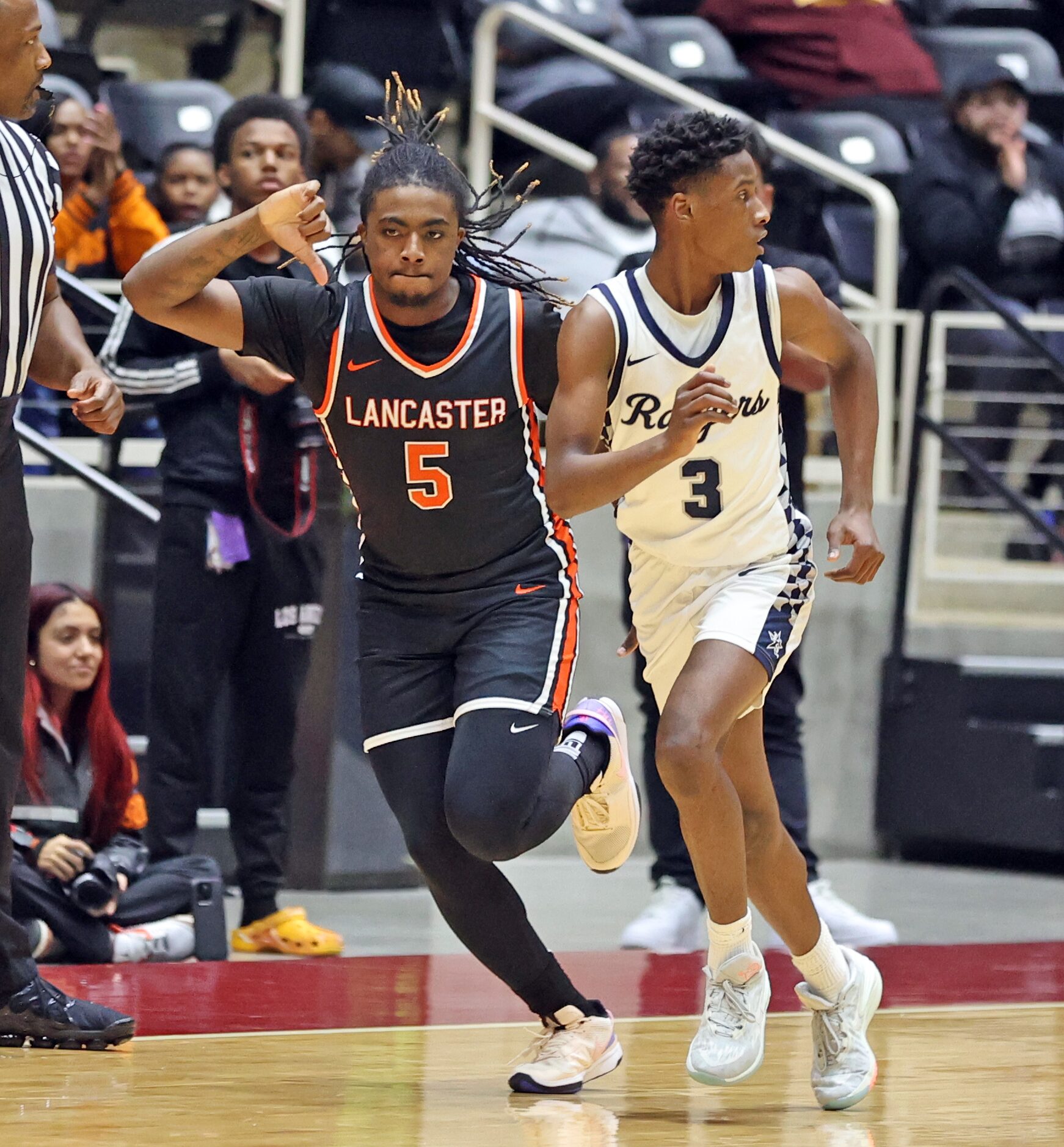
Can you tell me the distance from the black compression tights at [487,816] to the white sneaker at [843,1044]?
0.39 meters

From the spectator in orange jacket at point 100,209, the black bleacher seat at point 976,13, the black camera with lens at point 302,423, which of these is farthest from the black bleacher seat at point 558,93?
the black camera with lens at point 302,423

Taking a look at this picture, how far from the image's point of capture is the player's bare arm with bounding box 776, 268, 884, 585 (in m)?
3.77

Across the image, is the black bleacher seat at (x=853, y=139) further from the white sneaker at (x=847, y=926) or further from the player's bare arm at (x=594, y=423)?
the player's bare arm at (x=594, y=423)

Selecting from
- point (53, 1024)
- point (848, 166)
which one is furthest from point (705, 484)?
point (848, 166)

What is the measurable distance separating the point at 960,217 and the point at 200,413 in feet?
14.8

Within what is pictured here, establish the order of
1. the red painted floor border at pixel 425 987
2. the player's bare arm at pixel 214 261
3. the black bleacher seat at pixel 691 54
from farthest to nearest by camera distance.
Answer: the black bleacher seat at pixel 691 54
the red painted floor border at pixel 425 987
the player's bare arm at pixel 214 261

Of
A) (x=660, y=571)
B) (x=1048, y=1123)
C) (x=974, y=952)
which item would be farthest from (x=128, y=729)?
(x=1048, y=1123)

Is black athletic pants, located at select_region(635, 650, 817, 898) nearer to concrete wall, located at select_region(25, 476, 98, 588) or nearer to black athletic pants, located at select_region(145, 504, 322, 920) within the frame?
black athletic pants, located at select_region(145, 504, 322, 920)

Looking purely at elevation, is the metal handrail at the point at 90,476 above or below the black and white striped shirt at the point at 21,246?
below

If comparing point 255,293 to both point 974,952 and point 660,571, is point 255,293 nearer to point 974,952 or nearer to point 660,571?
point 660,571

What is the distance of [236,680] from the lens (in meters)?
5.35

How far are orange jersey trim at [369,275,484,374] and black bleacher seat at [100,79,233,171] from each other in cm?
492

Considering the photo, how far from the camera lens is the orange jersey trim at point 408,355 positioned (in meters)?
3.67

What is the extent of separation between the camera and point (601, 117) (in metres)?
9.09
